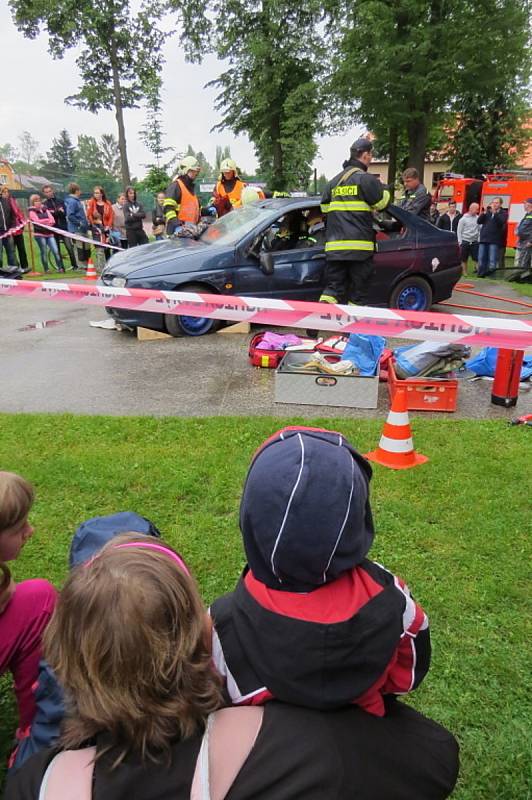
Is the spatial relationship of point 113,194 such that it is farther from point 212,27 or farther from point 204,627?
point 204,627

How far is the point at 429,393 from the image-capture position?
5.00 m

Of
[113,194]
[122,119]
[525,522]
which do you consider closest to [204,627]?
[525,522]

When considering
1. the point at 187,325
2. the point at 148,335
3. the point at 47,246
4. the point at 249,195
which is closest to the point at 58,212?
the point at 47,246

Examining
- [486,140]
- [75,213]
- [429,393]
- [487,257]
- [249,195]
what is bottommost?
[487,257]

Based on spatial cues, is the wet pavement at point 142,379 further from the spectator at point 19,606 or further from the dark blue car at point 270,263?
the spectator at point 19,606

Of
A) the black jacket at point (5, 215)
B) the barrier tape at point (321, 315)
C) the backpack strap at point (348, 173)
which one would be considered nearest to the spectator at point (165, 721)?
the barrier tape at point (321, 315)

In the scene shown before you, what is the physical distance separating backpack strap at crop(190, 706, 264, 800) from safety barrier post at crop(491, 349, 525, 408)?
176 inches

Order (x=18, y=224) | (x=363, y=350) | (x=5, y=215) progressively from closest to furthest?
(x=363, y=350) → (x=5, y=215) → (x=18, y=224)

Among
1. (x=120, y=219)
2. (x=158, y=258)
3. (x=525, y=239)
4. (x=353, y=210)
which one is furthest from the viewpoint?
(x=120, y=219)

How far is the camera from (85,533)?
2.04 meters

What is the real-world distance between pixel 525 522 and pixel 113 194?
3759cm

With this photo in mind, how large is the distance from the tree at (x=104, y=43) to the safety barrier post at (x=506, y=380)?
76.5 feet

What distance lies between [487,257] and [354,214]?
9.39 metres

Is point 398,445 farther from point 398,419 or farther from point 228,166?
point 228,166
